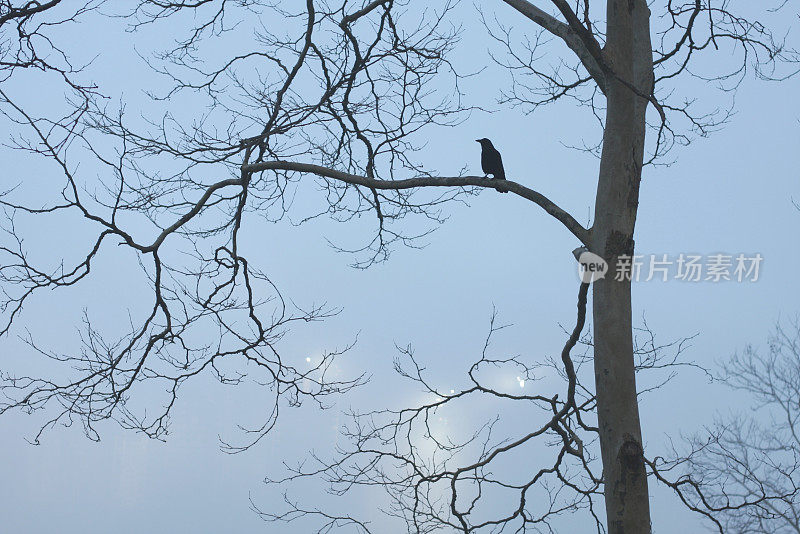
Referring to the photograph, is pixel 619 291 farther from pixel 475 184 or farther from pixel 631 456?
pixel 475 184

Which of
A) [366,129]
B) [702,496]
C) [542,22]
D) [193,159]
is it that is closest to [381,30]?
[366,129]

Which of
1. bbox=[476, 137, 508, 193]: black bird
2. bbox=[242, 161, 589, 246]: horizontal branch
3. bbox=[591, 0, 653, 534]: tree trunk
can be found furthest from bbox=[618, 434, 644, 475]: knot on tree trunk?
bbox=[476, 137, 508, 193]: black bird

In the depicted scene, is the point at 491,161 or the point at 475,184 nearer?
the point at 475,184

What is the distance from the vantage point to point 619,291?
3.18 metres

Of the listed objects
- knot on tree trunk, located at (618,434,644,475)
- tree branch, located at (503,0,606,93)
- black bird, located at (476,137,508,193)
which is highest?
black bird, located at (476,137,508,193)

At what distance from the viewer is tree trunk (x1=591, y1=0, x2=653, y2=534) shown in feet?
9.73

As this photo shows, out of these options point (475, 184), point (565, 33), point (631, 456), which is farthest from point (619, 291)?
point (565, 33)

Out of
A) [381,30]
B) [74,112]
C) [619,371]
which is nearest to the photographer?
[619,371]

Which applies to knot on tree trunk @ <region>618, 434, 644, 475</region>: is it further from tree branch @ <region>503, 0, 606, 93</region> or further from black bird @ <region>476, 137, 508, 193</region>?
black bird @ <region>476, 137, 508, 193</region>

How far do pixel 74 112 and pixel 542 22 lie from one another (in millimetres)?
2599

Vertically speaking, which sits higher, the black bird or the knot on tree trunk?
the black bird

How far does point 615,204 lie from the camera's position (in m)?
3.27

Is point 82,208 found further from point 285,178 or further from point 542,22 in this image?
point 542,22

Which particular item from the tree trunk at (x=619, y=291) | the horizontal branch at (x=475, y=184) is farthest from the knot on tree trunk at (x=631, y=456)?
the horizontal branch at (x=475, y=184)
